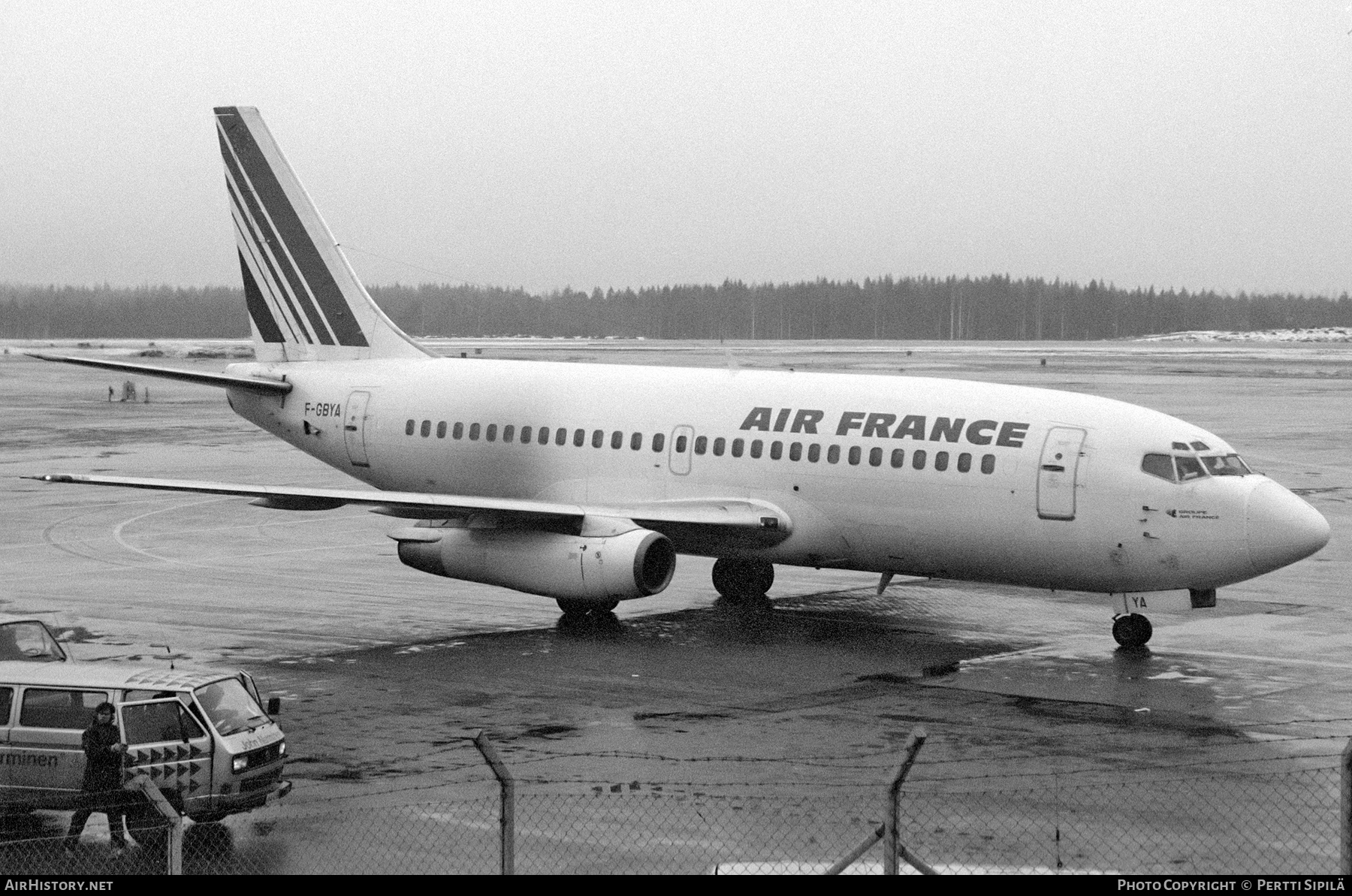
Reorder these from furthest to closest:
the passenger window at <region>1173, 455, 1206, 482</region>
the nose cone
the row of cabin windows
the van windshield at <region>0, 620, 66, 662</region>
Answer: the row of cabin windows, the passenger window at <region>1173, 455, 1206, 482</region>, the nose cone, the van windshield at <region>0, 620, 66, 662</region>

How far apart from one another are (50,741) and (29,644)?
536 cm

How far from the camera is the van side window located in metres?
18.0

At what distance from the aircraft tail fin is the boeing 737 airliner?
4.62 feet

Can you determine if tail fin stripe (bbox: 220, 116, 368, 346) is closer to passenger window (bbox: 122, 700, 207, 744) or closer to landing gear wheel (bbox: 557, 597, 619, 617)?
landing gear wheel (bbox: 557, 597, 619, 617)

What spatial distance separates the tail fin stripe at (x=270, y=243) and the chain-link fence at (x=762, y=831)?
20.6 metres

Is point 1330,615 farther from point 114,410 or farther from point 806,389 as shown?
point 114,410

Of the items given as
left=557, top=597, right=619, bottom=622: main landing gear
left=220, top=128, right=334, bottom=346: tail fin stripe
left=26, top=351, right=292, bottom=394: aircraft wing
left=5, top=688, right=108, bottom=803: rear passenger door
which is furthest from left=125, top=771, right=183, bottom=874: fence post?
left=220, top=128, right=334, bottom=346: tail fin stripe

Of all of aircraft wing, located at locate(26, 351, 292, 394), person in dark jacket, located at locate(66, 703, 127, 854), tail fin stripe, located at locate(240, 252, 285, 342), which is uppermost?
tail fin stripe, located at locate(240, 252, 285, 342)

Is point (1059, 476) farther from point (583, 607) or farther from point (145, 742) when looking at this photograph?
point (145, 742)

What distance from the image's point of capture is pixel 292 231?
3831 centimetres

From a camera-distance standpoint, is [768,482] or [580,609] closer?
[580,609]

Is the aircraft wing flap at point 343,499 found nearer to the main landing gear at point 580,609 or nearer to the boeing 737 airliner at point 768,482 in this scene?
the boeing 737 airliner at point 768,482

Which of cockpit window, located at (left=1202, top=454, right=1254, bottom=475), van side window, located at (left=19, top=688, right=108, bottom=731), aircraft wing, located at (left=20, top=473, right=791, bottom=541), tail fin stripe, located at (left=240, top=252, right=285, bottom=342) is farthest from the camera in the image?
tail fin stripe, located at (left=240, top=252, right=285, bottom=342)

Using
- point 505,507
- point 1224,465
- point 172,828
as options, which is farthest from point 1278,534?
point 172,828
